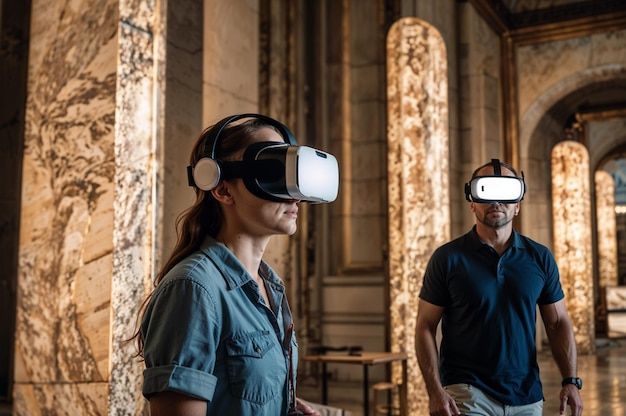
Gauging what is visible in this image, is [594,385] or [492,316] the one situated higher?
[492,316]

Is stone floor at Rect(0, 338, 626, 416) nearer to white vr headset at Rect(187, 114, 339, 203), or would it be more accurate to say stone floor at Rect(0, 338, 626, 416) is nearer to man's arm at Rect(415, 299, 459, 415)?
man's arm at Rect(415, 299, 459, 415)

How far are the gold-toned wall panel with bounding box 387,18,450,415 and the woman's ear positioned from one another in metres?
5.73

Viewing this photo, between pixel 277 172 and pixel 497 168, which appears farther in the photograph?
pixel 497 168

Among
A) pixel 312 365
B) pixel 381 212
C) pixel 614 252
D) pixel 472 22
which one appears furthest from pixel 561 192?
pixel 614 252

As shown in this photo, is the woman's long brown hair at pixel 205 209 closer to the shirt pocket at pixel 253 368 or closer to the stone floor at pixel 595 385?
the shirt pocket at pixel 253 368

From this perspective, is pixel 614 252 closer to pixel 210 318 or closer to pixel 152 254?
pixel 152 254

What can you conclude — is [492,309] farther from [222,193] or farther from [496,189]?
[222,193]

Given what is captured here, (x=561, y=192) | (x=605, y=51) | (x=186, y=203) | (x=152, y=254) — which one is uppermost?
(x=605, y=51)

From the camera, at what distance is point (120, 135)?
12.8 feet

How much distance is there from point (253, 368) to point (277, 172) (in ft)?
1.37

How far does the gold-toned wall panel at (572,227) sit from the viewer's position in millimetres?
14492

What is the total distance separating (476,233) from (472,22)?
8.81m

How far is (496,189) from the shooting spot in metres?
3.57

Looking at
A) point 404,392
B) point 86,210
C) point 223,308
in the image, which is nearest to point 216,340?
point 223,308
